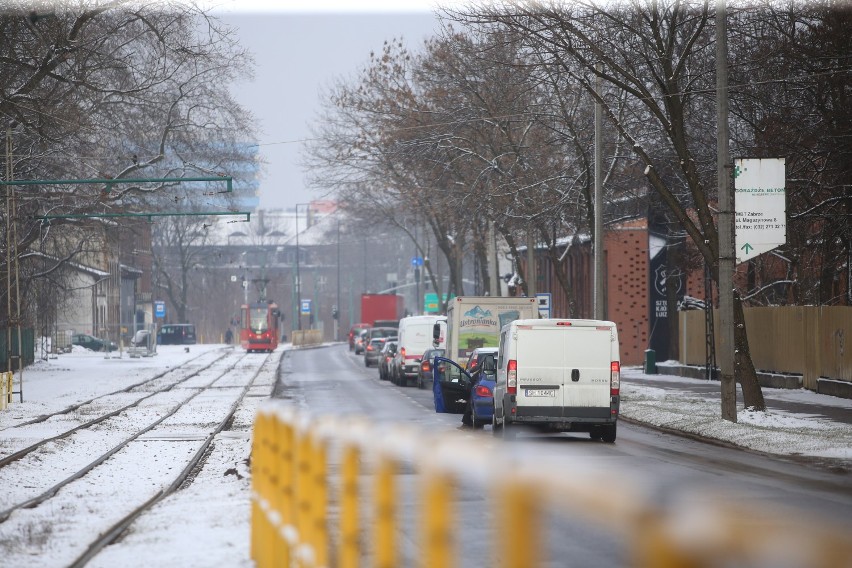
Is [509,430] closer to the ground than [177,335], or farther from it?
closer to the ground

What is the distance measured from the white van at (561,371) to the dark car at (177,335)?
104m

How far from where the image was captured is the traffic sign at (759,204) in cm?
2470

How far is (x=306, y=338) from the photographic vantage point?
119 m

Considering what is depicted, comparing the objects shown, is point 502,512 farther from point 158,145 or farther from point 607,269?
point 607,269

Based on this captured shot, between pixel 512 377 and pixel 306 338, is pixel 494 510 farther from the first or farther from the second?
pixel 306 338

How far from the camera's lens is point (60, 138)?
1657 inches

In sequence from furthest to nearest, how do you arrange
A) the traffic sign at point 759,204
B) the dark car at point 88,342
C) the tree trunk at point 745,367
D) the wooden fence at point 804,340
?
1. the dark car at point 88,342
2. the wooden fence at point 804,340
3. the tree trunk at point 745,367
4. the traffic sign at point 759,204

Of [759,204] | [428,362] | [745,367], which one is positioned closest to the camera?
[759,204]

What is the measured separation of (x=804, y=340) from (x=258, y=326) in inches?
2328

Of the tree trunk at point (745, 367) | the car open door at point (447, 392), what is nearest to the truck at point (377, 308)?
the car open door at point (447, 392)

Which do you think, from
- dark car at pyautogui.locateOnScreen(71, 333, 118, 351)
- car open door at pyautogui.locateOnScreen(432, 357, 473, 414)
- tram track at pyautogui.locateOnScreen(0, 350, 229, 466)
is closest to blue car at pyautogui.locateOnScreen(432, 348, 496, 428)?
car open door at pyautogui.locateOnScreen(432, 357, 473, 414)

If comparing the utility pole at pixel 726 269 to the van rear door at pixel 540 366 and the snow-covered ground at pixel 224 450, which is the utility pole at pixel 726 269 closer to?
the snow-covered ground at pixel 224 450

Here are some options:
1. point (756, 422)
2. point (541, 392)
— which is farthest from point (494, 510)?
point (756, 422)

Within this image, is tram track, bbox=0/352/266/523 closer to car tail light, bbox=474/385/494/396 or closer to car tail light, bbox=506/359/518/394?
car tail light, bbox=474/385/494/396
